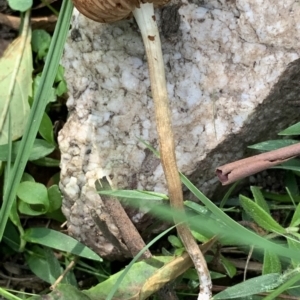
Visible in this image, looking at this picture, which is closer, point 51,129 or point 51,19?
point 51,129

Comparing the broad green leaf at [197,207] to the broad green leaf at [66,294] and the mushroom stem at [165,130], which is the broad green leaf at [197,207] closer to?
the mushroom stem at [165,130]

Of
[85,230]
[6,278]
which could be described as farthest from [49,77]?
[6,278]

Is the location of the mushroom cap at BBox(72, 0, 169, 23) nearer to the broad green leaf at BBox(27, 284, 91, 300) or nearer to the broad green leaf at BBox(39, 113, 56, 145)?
the broad green leaf at BBox(39, 113, 56, 145)

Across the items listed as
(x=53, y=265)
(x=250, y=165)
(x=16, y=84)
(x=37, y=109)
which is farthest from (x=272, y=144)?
(x=16, y=84)

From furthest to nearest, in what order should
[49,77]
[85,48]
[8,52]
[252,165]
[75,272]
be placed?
1. [8,52]
2. [75,272]
3. [85,48]
4. [49,77]
5. [252,165]

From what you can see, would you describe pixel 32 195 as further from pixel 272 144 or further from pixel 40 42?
pixel 272 144

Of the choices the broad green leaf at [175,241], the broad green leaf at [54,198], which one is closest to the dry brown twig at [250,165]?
the broad green leaf at [175,241]

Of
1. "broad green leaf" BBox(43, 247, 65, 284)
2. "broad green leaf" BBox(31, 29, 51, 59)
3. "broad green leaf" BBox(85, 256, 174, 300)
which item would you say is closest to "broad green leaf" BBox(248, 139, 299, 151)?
"broad green leaf" BBox(85, 256, 174, 300)

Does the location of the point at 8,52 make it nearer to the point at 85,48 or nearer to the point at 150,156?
the point at 85,48
